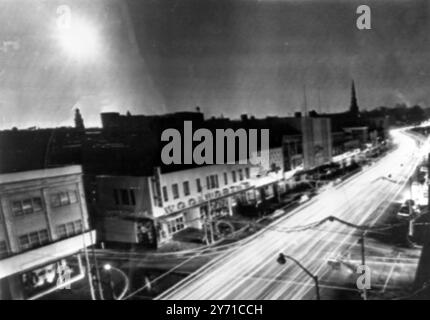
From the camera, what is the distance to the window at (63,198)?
375 inches

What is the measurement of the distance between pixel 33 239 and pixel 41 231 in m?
0.32

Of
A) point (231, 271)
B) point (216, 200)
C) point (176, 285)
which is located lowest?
point (176, 285)

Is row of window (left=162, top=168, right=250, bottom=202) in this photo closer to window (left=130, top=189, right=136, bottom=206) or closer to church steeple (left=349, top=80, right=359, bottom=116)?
window (left=130, top=189, right=136, bottom=206)

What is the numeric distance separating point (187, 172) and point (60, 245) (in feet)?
16.3

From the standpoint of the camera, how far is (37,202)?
910 cm

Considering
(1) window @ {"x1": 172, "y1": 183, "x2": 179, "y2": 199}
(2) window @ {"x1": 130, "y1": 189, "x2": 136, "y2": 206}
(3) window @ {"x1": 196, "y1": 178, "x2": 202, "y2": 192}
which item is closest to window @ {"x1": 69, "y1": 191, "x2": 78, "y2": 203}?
(2) window @ {"x1": 130, "y1": 189, "x2": 136, "y2": 206}

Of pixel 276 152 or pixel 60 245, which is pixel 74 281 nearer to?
pixel 60 245

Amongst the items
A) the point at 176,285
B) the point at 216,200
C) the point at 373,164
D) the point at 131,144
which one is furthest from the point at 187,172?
the point at 373,164

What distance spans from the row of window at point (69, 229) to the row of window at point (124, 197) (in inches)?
60.4

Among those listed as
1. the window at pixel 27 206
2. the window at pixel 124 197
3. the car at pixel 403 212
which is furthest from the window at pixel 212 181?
the car at pixel 403 212

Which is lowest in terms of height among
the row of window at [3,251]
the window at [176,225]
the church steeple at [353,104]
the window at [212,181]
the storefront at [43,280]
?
the storefront at [43,280]

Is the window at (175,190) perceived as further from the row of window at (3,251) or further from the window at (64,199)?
the row of window at (3,251)
